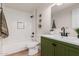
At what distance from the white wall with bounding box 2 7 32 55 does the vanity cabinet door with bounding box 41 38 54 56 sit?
0.83ft

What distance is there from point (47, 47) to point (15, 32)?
548 mm

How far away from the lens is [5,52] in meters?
1.41

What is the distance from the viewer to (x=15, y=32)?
4.59 ft

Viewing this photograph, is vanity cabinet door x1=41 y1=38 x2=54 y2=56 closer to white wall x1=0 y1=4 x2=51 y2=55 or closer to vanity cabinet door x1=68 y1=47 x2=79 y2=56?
white wall x1=0 y1=4 x2=51 y2=55

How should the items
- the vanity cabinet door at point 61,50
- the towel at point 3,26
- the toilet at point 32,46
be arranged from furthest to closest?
the toilet at point 32,46, the towel at point 3,26, the vanity cabinet door at point 61,50

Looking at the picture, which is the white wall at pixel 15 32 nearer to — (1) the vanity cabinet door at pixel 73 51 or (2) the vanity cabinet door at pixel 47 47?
(2) the vanity cabinet door at pixel 47 47

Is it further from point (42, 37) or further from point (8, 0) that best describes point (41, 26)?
point (8, 0)

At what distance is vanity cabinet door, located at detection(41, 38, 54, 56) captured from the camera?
58.2 inches

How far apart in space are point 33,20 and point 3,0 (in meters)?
0.47

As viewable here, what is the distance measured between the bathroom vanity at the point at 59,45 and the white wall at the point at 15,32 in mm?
265

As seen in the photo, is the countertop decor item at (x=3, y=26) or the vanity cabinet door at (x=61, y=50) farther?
→ the countertop decor item at (x=3, y=26)

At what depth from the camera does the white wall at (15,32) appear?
4.52 ft

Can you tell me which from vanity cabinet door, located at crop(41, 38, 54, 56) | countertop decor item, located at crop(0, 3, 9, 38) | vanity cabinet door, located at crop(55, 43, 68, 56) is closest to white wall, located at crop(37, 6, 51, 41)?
vanity cabinet door, located at crop(41, 38, 54, 56)

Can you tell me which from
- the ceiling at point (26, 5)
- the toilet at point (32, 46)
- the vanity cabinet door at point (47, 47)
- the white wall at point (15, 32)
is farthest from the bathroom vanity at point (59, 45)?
the ceiling at point (26, 5)
